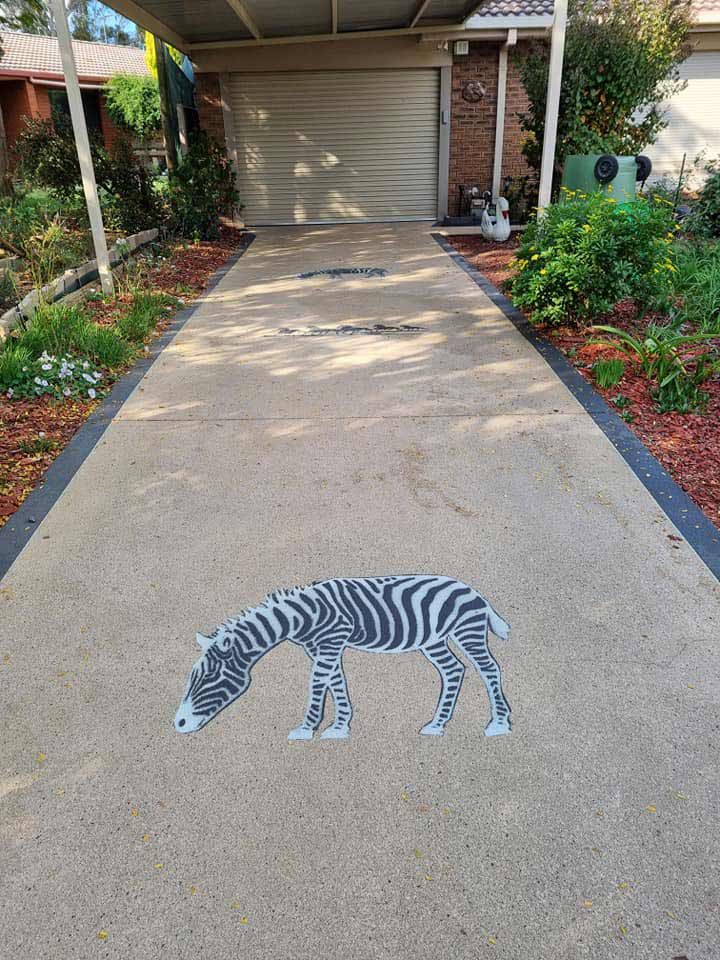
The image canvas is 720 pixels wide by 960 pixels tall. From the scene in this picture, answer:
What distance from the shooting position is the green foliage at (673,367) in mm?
4836

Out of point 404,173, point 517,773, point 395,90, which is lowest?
point 517,773

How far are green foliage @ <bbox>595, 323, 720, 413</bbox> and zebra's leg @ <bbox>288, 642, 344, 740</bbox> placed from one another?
10.4ft

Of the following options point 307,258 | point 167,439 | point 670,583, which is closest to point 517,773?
point 670,583

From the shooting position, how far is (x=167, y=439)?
4.70 m

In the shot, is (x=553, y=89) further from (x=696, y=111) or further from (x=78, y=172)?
(x=696, y=111)

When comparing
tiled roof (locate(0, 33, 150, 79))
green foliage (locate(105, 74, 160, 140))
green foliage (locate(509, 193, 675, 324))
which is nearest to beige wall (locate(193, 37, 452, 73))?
green foliage (locate(509, 193, 675, 324))

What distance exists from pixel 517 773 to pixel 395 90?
14.6 meters

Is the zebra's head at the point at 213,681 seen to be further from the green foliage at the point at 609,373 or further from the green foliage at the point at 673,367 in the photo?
the green foliage at the point at 609,373

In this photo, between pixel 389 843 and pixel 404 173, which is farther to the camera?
pixel 404 173

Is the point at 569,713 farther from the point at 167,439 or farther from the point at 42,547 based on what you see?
the point at 167,439

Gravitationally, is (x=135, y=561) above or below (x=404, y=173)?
below

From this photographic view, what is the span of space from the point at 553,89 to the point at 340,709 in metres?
7.87

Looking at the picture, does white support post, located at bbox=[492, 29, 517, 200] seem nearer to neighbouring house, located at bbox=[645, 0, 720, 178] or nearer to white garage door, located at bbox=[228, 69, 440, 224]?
white garage door, located at bbox=[228, 69, 440, 224]

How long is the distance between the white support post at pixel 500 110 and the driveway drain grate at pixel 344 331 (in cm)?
814
